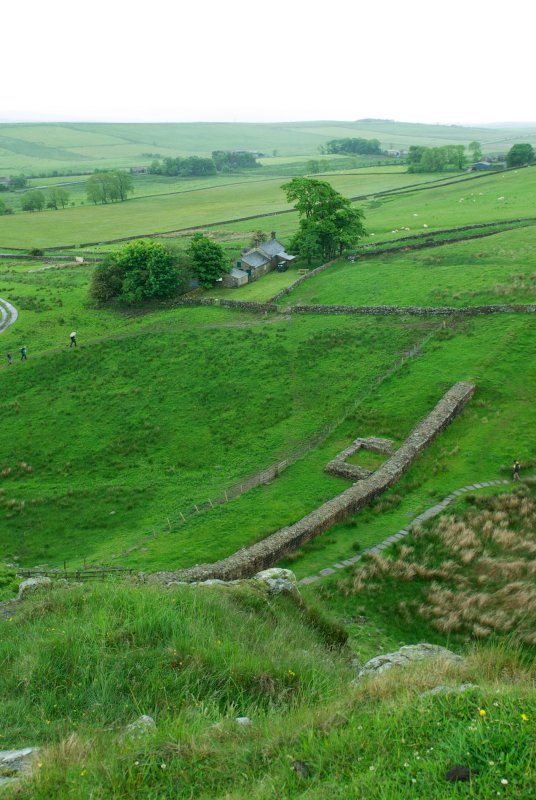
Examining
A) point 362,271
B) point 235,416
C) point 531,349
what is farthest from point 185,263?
point 531,349

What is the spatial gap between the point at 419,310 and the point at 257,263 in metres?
26.8

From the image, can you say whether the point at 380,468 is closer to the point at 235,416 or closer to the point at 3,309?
the point at 235,416

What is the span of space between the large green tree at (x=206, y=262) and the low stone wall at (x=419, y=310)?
557 inches

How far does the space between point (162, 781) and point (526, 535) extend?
1913cm

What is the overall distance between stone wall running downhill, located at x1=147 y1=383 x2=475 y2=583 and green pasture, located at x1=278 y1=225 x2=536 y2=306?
60.2ft

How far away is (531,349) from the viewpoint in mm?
39812

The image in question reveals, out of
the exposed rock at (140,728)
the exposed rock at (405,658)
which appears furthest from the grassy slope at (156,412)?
the exposed rock at (140,728)

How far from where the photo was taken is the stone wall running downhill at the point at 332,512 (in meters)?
21.8

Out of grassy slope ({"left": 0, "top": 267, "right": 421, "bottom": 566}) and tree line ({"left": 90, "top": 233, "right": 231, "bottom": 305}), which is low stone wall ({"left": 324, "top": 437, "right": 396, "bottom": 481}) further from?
tree line ({"left": 90, "top": 233, "right": 231, "bottom": 305})

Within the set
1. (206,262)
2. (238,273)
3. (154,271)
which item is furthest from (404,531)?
(238,273)

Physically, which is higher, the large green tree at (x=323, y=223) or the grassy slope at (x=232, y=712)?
the large green tree at (x=323, y=223)

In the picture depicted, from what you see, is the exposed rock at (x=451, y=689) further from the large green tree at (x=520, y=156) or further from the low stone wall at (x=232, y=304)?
the large green tree at (x=520, y=156)

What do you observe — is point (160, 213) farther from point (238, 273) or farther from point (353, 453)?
point (353, 453)

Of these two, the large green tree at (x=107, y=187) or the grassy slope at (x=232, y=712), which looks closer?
the grassy slope at (x=232, y=712)
